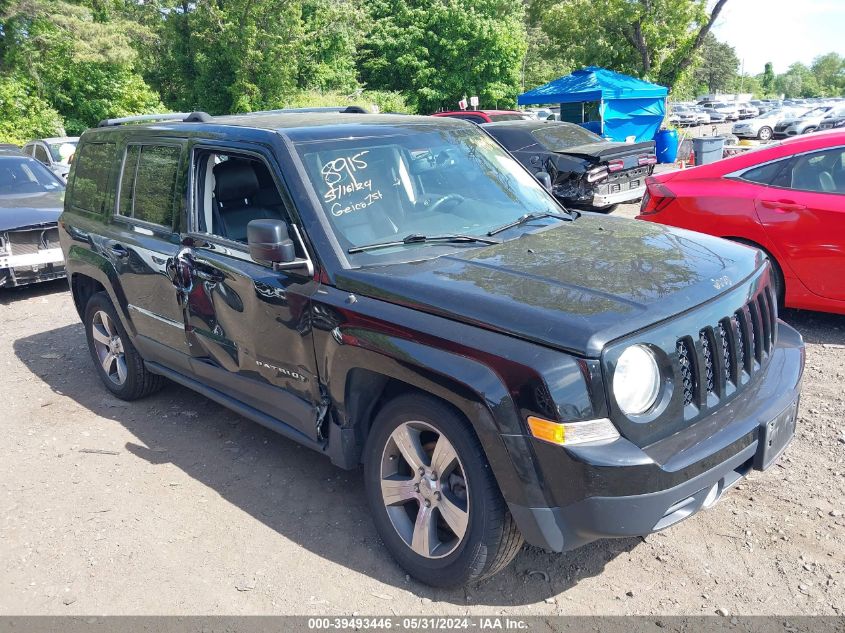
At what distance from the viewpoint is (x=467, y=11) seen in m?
35.9

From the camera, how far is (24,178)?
33.9 feet

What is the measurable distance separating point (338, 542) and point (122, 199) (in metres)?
2.88

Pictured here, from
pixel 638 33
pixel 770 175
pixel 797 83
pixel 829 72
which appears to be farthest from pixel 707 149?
pixel 829 72

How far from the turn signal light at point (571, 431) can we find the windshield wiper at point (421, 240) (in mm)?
1269

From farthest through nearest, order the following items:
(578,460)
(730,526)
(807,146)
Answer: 1. (807,146)
2. (730,526)
3. (578,460)

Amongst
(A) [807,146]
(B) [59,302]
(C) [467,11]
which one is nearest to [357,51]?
(C) [467,11]

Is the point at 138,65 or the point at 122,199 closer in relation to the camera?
the point at 122,199

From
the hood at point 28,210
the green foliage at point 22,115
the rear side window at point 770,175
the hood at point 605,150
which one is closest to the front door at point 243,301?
the rear side window at point 770,175

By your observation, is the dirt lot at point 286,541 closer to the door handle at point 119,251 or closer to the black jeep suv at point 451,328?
the black jeep suv at point 451,328

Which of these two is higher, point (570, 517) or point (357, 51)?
point (357, 51)

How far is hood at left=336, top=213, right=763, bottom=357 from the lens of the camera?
108 inches

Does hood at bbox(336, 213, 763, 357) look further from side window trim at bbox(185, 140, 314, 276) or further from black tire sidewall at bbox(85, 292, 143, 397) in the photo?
black tire sidewall at bbox(85, 292, 143, 397)

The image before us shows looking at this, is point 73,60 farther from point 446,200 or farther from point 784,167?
point 446,200

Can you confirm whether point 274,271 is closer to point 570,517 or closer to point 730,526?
point 570,517
